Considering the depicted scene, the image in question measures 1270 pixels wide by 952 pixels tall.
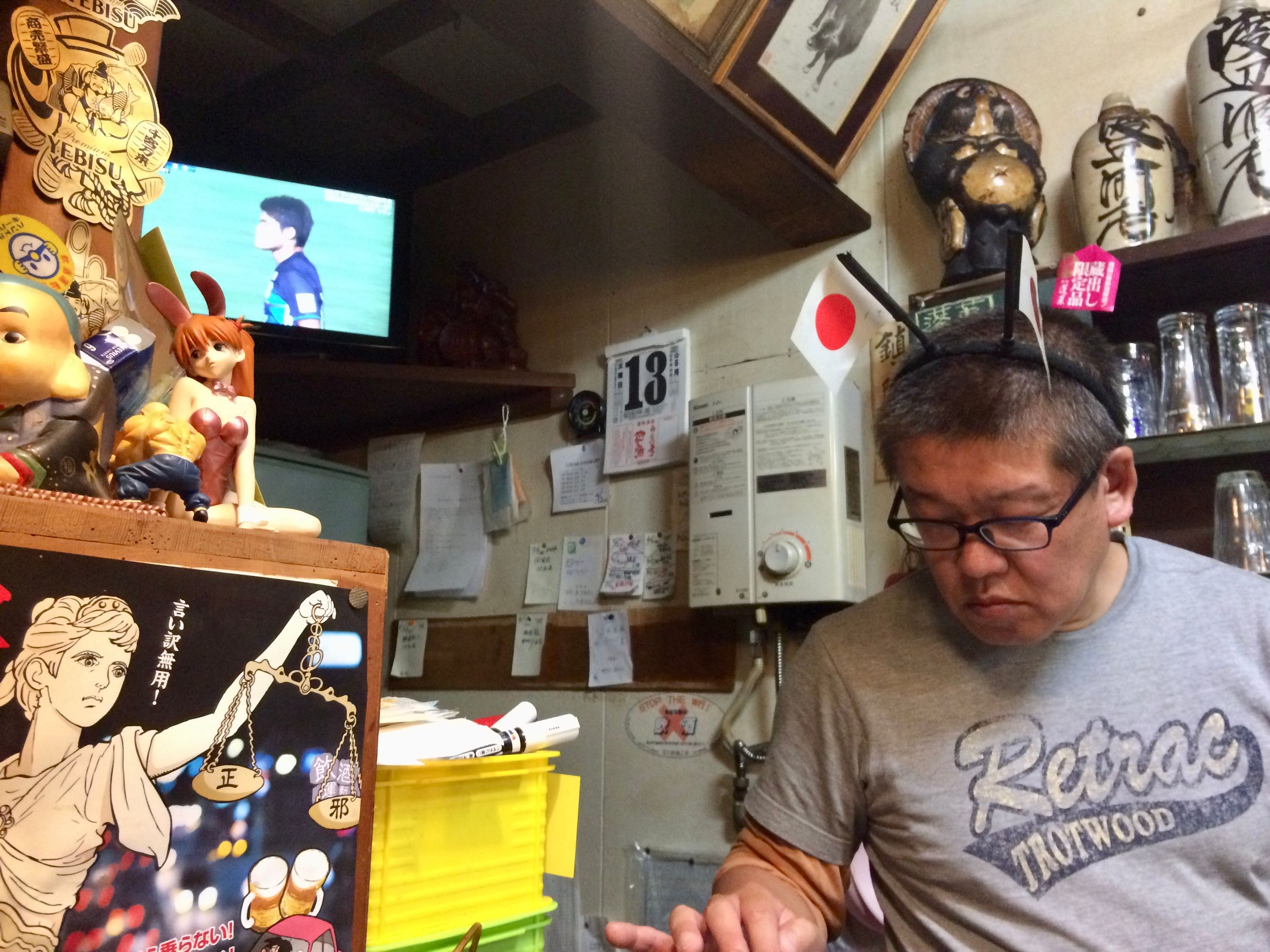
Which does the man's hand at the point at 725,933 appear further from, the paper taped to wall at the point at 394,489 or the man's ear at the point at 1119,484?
the paper taped to wall at the point at 394,489

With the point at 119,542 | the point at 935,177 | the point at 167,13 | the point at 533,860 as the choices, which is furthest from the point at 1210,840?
the point at 167,13

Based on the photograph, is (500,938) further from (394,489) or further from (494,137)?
(494,137)

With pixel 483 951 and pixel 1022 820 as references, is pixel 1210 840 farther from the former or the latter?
pixel 483 951

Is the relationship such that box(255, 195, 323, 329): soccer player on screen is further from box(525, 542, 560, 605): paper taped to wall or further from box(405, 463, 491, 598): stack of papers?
box(525, 542, 560, 605): paper taped to wall

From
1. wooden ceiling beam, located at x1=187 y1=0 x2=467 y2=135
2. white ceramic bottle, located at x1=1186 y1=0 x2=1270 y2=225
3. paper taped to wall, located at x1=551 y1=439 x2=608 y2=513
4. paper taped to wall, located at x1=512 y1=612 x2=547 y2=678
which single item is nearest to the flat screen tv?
wooden ceiling beam, located at x1=187 y1=0 x2=467 y2=135

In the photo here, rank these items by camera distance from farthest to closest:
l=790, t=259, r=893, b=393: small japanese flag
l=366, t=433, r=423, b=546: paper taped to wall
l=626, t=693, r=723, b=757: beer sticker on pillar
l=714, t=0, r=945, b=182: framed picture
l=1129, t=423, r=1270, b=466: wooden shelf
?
l=366, t=433, r=423, b=546: paper taped to wall < l=626, t=693, r=723, b=757: beer sticker on pillar < l=714, t=0, r=945, b=182: framed picture < l=1129, t=423, r=1270, b=466: wooden shelf < l=790, t=259, r=893, b=393: small japanese flag

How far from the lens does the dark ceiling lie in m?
2.05

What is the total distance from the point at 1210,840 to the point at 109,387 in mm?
1086

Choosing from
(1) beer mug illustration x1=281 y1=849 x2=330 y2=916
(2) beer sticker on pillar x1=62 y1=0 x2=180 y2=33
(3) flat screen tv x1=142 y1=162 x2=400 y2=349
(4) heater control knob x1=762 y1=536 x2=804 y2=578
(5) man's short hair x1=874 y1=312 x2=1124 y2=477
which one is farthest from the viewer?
(3) flat screen tv x1=142 y1=162 x2=400 y2=349

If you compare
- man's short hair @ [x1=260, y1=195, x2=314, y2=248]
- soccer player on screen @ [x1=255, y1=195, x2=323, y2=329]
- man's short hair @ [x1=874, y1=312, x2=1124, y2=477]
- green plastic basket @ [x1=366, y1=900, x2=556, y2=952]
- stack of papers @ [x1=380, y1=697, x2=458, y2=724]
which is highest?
man's short hair @ [x1=260, y1=195, x2=314, y2=248]

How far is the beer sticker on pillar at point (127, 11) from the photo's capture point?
0.78m

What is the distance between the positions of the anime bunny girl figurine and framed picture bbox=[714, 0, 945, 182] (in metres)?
0.91

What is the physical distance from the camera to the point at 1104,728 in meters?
0.92

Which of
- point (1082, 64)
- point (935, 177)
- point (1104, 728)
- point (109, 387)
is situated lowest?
point (1104, 728)
